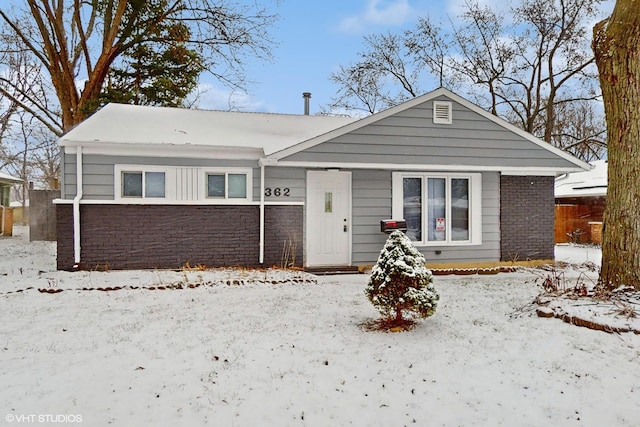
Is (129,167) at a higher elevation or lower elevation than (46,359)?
higher

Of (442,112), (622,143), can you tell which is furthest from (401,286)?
(442,112)

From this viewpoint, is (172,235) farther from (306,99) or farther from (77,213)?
(306,99)

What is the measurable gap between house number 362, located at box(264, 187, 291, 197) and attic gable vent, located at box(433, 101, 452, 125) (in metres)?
3.71

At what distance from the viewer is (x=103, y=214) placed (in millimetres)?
8945

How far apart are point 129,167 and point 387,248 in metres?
6.18

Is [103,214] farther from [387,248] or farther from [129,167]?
[387,248]

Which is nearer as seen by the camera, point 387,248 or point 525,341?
point 525,341

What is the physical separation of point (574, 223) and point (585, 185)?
2.22 metres

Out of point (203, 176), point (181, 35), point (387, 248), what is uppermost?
point (181, 35)

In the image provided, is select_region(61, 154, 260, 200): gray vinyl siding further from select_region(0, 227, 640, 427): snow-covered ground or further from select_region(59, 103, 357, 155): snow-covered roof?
select_region(0, 227, 640, 427): snow-covered ground

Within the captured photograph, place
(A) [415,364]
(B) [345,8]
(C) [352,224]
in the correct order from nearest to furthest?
(A) [415,364], (C) [352,224], (B) [345,8]

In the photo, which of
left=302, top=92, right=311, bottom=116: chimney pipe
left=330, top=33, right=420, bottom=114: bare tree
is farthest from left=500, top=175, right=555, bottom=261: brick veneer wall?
left=330, top=33, right=420, bottom=114: bare tree

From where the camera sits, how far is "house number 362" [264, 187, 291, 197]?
9617 mm

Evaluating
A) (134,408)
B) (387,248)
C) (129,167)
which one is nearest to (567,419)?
(387,248)
